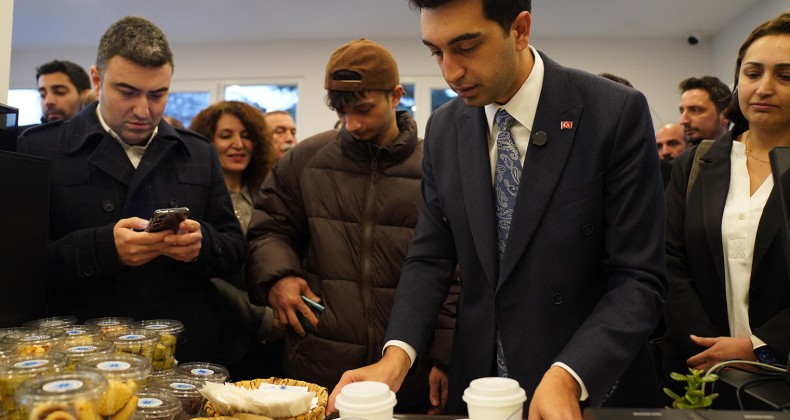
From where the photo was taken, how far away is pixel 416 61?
8672 millimetres

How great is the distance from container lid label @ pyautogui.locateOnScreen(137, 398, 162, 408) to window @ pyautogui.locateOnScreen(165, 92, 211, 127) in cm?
862

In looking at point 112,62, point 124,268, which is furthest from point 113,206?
point 112,62

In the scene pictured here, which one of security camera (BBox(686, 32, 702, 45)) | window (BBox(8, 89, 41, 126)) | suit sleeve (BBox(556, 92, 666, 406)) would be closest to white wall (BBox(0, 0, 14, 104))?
suit sleeve (BBox(556, 92, 666, 406))

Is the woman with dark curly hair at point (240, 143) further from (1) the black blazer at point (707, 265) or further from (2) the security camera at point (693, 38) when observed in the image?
(2) the security camera at point (693, 38)

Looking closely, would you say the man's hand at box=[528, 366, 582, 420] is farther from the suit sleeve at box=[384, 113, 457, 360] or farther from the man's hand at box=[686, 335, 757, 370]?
the man's hand at box=[686, 335, 757, 370]

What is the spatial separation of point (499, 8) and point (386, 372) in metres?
0.78

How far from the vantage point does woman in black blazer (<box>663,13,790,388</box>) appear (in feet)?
6.42

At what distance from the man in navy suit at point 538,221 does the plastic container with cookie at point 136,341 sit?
403 millimetres

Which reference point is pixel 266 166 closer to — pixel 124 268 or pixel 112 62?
pixel 112 62

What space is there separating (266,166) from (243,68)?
6.31 metres

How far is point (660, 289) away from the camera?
137 centimetres

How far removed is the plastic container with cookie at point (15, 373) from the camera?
1.00 meters

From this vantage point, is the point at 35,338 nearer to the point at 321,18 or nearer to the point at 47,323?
the point at 47,323

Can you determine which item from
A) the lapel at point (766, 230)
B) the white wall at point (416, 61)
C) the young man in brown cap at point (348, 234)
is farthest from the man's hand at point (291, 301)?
the white wall at point (416, 61)
